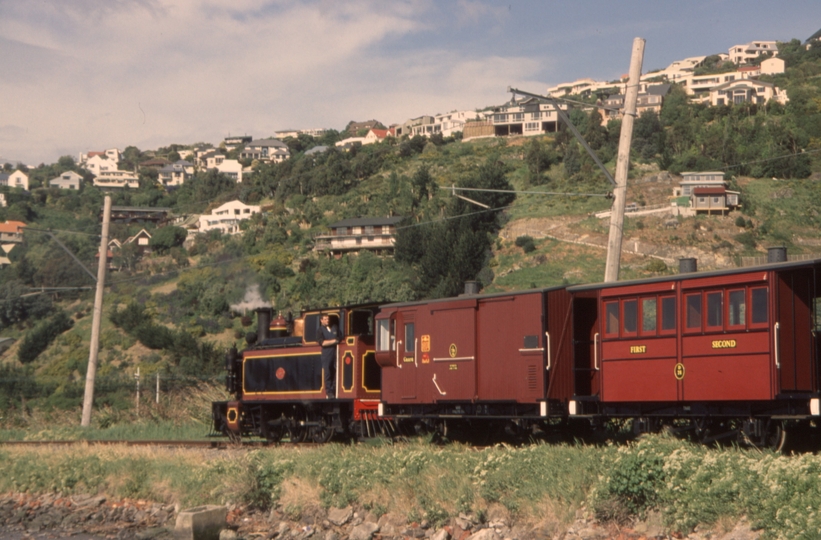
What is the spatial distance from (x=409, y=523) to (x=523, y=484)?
2101 mm

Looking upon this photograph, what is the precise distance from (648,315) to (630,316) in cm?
34

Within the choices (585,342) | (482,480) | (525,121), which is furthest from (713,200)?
(482,480)

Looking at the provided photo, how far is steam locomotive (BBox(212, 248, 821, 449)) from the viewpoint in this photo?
45.7 feet

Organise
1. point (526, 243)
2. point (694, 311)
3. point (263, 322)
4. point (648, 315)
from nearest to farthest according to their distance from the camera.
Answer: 1. point (694, 311)
2. point (648, 315)
3. point (263, 322)
4. point (526, 243)

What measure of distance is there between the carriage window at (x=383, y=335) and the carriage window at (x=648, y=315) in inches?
250

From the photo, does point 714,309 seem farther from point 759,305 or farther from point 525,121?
point 525,121

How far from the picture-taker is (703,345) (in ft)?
48.6

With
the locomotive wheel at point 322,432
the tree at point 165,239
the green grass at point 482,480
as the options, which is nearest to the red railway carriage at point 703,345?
the green grass at point 482,480

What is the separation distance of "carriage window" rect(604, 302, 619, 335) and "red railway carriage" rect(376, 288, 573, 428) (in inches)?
31.8

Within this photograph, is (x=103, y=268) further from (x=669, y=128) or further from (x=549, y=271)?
(x=669, y=128)

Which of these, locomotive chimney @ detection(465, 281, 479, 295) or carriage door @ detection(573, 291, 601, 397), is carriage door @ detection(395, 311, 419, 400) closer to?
locomotive chimney @ detection(465, 281, 479, 295)

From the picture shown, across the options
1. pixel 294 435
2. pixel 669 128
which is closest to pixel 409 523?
pixel 294 435

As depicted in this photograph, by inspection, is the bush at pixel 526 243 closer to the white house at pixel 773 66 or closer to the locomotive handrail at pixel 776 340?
the locomotive handrail at pixel 776 340

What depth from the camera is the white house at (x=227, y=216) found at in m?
127
